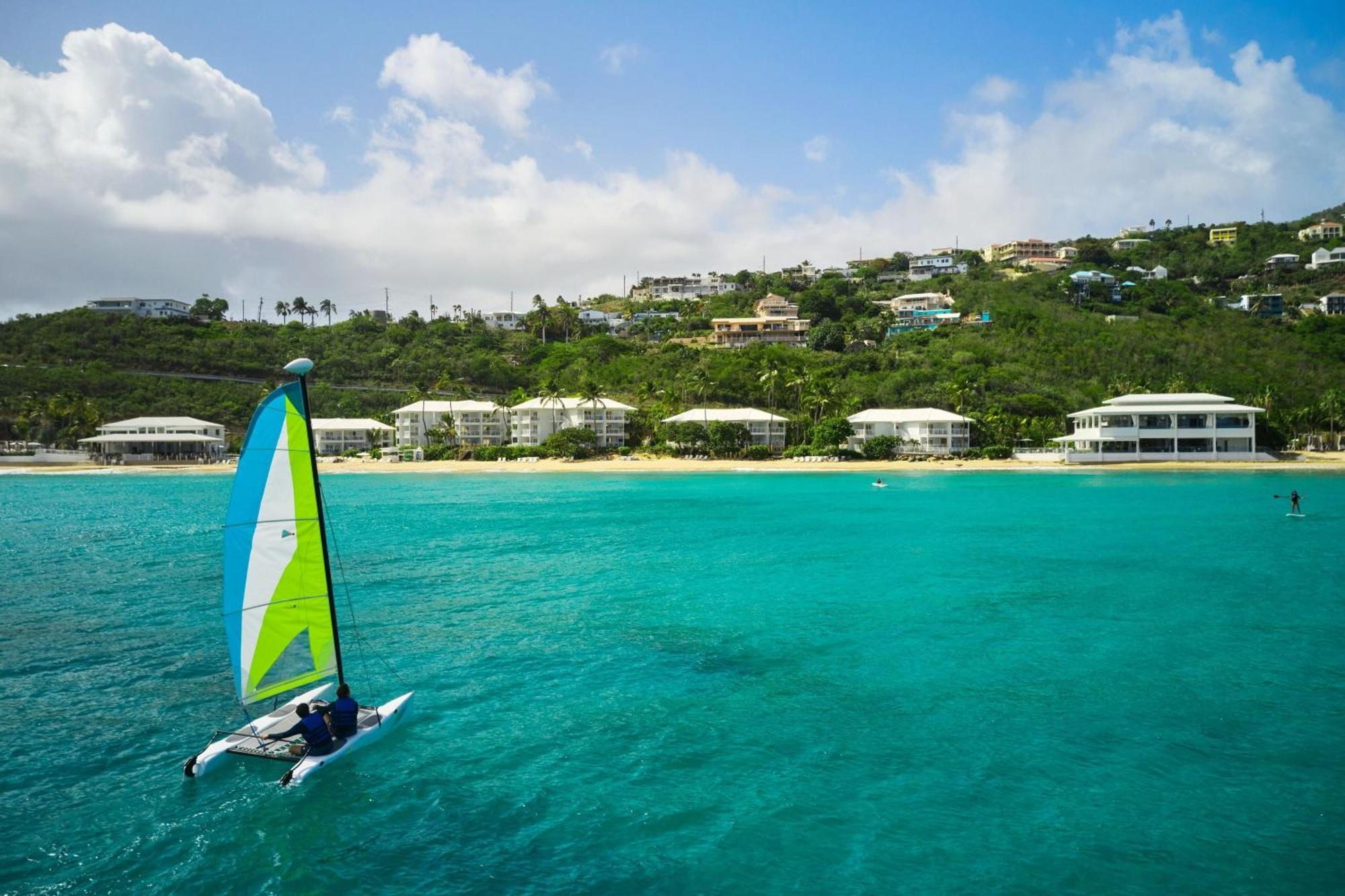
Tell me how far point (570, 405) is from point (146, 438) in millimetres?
47261

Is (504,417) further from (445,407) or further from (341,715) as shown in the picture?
(341,715)

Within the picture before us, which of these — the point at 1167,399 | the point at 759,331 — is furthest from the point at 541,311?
the point at 1167,399

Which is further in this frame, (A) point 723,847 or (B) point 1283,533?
(B) point 1283,533

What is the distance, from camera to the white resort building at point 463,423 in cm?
10238

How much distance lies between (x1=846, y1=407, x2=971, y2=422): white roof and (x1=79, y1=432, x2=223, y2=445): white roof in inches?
2894

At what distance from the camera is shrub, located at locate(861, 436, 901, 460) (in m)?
85.1

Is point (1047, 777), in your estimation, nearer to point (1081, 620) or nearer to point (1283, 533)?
point (1081, 620)

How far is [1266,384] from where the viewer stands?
331ft

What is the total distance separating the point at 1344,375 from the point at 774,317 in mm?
77656

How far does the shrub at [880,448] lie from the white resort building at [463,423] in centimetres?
4338

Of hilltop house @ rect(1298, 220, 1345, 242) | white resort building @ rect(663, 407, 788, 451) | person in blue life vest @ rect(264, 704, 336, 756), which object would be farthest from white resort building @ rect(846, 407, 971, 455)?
hilltop house @ rect(1298, 220, 1345, 242)

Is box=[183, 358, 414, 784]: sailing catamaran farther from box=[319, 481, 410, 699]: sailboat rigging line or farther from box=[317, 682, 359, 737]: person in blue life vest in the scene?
box=[319, 481, 410, 699]: sailboat rigging line

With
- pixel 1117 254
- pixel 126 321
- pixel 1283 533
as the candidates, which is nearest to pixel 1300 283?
pixel 1117 254

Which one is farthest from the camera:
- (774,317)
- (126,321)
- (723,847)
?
(774,317)
